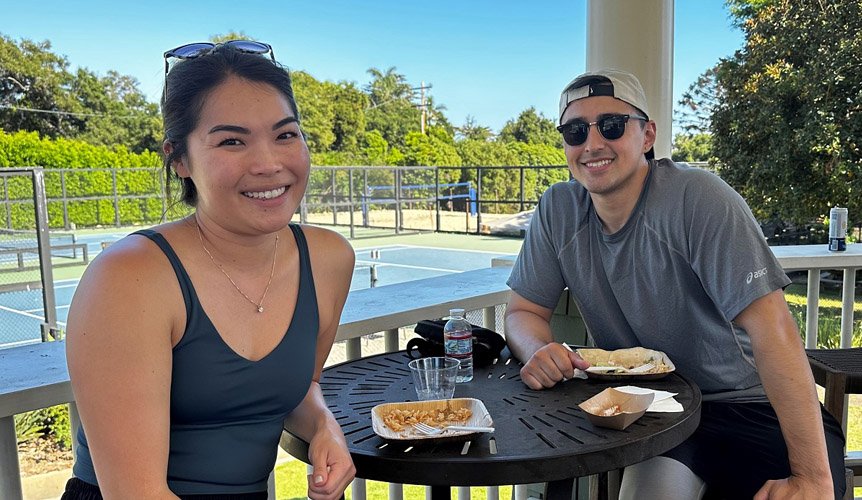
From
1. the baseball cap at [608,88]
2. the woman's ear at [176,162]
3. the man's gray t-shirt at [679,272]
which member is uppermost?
the baseball cap at [608,88]

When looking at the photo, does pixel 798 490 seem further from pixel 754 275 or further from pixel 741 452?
pixel 754 275

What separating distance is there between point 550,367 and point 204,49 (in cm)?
96

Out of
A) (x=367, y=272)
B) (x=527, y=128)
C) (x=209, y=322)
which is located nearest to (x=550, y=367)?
(x=209, y=322)

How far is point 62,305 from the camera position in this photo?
13.5 metres

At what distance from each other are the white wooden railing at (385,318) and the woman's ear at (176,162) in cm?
49

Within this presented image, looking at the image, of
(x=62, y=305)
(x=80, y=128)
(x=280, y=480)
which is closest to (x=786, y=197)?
(x=280, y=480)

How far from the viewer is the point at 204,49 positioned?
1219 mm

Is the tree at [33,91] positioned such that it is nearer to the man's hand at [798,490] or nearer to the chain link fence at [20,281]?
the chain link fence at [20,281]

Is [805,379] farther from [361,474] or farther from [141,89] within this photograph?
[141,89]

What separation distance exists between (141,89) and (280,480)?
82.1 feet

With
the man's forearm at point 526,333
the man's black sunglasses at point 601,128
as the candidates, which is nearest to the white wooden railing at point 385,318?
the man's forearm at point 526,333

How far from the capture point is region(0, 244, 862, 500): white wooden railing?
1.32 m

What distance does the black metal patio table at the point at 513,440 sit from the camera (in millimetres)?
1105

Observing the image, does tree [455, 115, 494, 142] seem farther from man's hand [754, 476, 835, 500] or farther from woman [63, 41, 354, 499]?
woman [63, 41, 354, 499]
